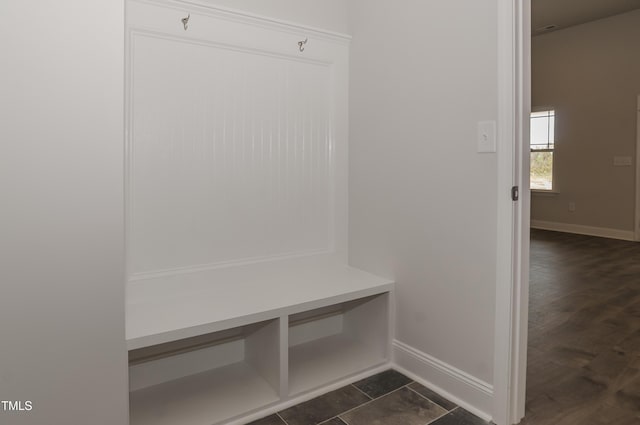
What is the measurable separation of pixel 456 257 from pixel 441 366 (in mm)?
530

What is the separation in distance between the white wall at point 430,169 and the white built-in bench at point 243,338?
0.26 m

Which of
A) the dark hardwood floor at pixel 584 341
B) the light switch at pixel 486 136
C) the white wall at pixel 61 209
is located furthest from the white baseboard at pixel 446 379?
the white wall at pixel 61 209

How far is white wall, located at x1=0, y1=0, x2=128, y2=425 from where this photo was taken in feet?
4.00

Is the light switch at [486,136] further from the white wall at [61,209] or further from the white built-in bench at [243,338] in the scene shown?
the white wall at [61,209]

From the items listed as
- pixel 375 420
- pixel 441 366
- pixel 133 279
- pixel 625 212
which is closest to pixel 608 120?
pixel 625 212

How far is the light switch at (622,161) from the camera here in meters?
5.76

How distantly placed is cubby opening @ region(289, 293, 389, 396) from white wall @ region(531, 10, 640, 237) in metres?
5.27

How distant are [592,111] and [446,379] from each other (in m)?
5.78

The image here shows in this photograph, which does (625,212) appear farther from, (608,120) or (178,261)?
(178,261)

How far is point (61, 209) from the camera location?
128cm

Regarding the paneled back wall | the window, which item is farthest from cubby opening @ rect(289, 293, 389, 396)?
the window

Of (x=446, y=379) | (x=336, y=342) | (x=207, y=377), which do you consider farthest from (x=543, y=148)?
(x=207, y=377)

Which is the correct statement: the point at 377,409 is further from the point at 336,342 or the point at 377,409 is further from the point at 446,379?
the point at 336,342

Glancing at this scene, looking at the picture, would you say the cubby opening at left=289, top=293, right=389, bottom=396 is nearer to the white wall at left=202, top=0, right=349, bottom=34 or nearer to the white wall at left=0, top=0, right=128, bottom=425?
the white wall at left=0, top=0, right=128, bottom=425
